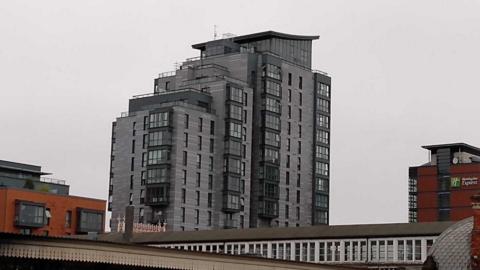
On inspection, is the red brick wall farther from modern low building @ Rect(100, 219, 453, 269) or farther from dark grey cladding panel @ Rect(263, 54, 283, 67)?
dark grey cladding panel @ Rect(263, 54, 283, 67)

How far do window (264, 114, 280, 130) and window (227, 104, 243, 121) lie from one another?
18.2 ft

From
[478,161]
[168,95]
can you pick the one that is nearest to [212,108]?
[168,95]

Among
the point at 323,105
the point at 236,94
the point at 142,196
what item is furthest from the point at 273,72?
the point at 142,196

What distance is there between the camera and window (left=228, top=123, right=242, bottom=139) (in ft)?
510

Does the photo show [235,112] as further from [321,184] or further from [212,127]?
[321,184]

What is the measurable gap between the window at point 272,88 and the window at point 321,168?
55.9ft

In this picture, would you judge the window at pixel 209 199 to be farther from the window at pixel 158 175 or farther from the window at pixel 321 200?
the window at pixel 321 200

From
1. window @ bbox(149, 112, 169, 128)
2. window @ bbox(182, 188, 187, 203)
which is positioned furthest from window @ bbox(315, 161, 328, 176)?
window @ bbox(149, 112, 169, 128)

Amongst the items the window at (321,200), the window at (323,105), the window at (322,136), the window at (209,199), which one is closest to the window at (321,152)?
the window at (322,136)

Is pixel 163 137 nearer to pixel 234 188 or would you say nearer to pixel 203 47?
pixel 234 188

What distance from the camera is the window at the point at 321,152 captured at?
172750 millimetres

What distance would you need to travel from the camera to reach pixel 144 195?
6029 inches

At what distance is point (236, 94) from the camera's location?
157000 mm

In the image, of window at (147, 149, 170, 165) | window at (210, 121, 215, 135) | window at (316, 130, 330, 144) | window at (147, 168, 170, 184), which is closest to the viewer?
window at (147, 168, 170, 184)
